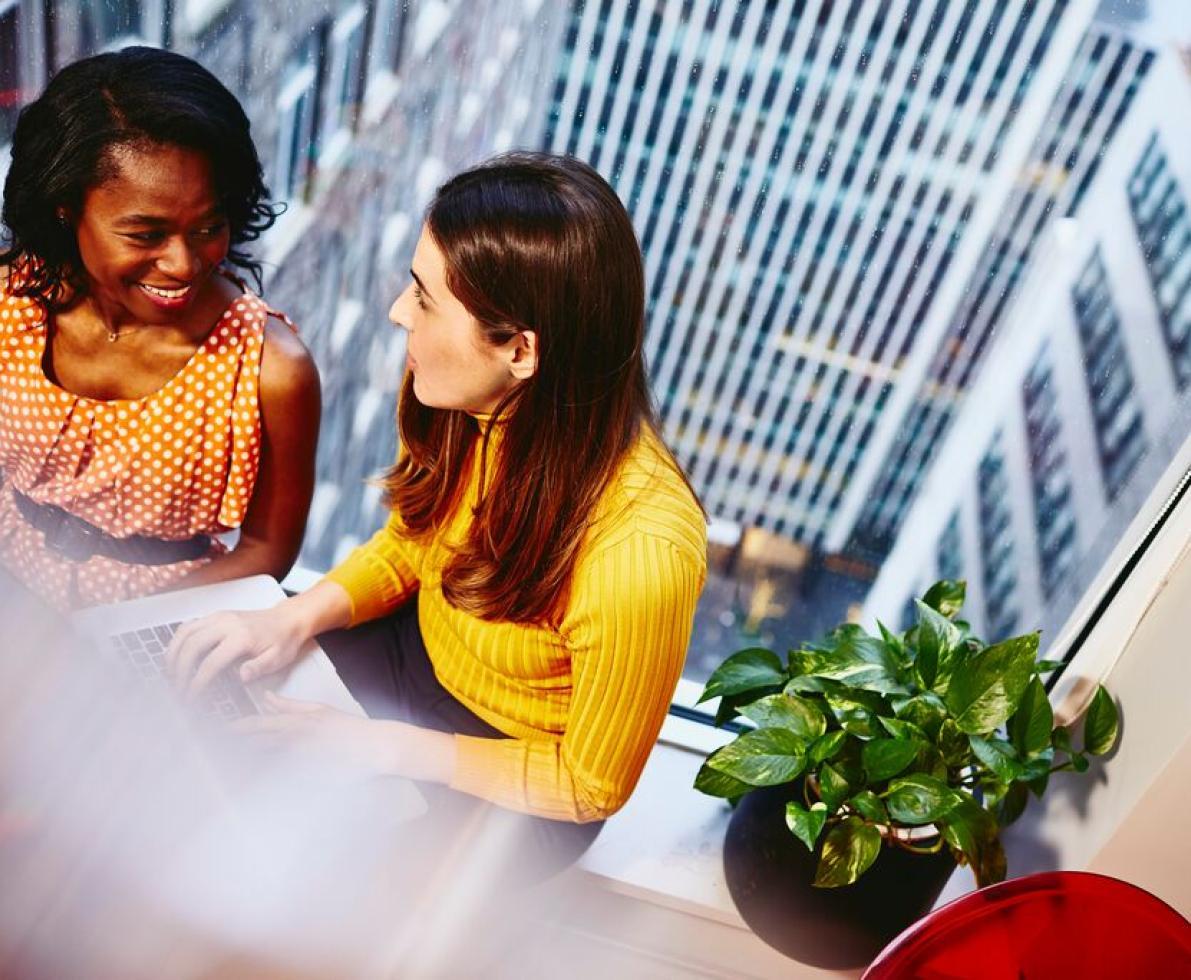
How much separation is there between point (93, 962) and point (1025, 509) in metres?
1.53

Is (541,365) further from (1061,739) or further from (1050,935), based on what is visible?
(1061,739)

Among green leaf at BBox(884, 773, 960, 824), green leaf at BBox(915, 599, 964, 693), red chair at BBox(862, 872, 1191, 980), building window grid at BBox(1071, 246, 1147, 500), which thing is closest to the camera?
red chair at BBox(862, 872, 1191, 980)

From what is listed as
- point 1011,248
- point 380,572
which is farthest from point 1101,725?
point 380,572

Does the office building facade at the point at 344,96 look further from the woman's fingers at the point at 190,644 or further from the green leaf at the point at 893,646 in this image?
the green leaf at the point at 893,646

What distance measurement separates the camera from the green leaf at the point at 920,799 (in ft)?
4.18

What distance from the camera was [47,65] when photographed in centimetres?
151

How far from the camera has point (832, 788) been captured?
4.34ft

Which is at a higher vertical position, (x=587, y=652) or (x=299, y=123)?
(x=299, y=123)

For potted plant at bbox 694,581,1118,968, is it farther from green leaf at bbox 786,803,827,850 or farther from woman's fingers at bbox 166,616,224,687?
woman's fingers at bbox 166,616,224,687

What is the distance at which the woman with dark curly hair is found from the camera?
119 centimetres

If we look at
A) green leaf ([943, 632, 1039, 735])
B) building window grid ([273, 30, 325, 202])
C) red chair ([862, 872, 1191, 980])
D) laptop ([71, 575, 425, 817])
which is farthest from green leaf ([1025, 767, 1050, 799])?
building window grid ([273, 30, 325, 202])

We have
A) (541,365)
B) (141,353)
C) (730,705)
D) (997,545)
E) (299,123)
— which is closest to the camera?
(541,365)

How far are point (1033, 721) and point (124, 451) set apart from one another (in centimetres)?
123

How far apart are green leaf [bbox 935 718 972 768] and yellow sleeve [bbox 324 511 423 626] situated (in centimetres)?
75
